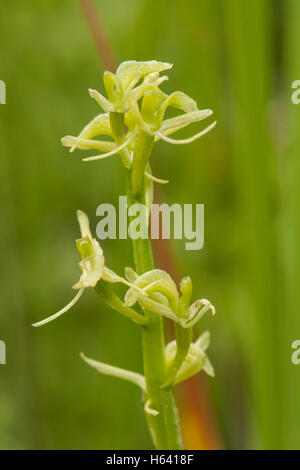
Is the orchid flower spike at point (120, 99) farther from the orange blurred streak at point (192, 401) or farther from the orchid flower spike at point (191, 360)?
the orange blurred streak at point (192, 401)

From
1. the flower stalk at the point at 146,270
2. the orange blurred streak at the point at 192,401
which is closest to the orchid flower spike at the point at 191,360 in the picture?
the flower stalk at the point at 146,270

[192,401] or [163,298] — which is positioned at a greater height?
[163,298]

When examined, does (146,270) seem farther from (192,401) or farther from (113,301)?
(192,401)

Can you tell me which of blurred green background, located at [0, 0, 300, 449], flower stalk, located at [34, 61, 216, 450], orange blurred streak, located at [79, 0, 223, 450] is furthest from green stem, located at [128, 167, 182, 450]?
blurred green background, located at [0, 0, 300, 449]

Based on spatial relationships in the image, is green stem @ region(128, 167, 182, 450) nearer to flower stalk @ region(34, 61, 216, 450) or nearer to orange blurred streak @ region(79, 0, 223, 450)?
flower stalk @ region(34, 61, 216, 450)

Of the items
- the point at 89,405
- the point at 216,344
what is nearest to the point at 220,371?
the point at 216,344

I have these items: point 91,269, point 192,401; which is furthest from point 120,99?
point 192,401
